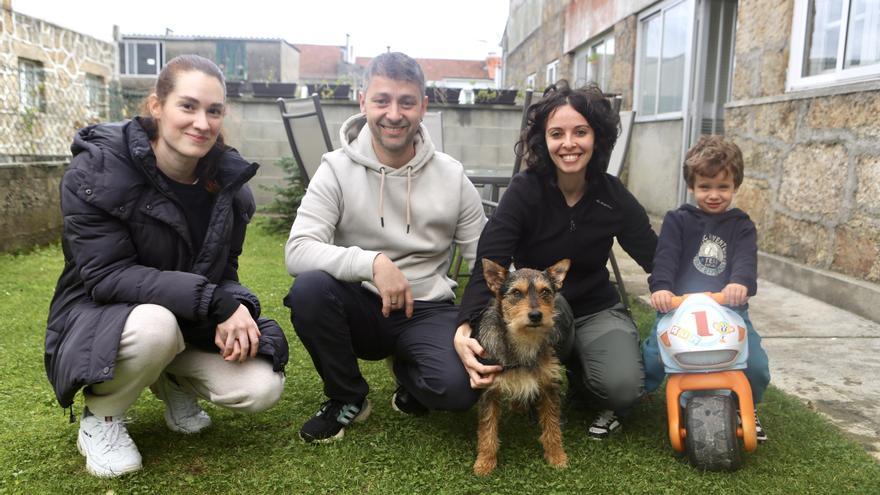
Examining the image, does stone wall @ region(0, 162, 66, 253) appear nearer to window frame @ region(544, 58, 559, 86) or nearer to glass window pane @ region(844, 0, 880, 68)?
glass window pane @ region(844, 0, 880, 68)

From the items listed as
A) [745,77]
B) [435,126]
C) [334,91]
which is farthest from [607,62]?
[435,126]

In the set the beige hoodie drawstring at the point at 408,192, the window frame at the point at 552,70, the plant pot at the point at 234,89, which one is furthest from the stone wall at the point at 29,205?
the window frame at the point at 552,70

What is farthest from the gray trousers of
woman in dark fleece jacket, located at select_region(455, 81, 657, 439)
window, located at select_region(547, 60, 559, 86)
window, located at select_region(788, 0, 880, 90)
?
window, located at select_region(547, 60, 559, 86)

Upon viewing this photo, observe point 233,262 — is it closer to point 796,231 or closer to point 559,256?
point 559,256

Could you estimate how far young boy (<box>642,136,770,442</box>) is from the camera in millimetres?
2752

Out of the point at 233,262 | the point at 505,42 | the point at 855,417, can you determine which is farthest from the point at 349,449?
the point at 505,42

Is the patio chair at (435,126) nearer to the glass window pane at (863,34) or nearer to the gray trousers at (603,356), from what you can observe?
the glass window pane at (863,34)

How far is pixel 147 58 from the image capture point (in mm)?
44312

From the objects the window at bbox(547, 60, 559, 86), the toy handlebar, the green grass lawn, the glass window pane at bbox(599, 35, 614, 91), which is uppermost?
the window at bbox(547, 60, 559, 86)

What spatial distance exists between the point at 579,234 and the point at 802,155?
3.28m

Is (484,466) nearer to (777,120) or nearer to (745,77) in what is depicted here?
(777,120)

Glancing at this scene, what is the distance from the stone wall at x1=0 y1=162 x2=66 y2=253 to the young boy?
6377mm

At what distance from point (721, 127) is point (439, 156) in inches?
254

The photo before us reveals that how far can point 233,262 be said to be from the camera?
2.97 meters
